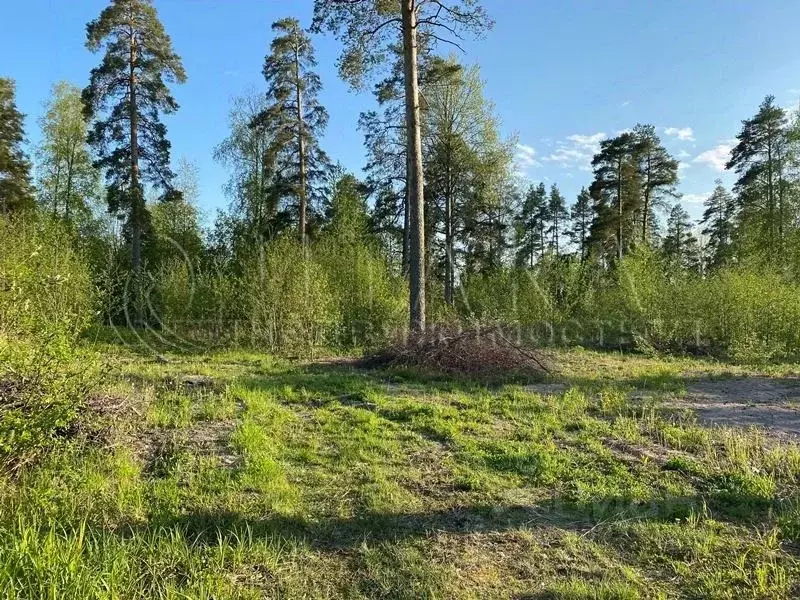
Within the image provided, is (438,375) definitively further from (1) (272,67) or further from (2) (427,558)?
(1) (272,67)

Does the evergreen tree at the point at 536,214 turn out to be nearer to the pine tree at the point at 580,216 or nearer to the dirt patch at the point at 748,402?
the pine tree at the point at 580,216

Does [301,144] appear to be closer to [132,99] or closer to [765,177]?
[132,99]

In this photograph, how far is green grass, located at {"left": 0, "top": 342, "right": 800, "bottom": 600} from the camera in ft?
8.63

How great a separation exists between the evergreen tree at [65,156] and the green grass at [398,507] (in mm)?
27591

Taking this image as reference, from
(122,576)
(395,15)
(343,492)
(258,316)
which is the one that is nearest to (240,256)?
(258,316)

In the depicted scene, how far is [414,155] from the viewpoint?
10391mm

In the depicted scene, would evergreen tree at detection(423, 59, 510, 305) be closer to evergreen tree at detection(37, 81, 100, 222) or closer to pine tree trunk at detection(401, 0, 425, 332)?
pine tree trunk at detection(401, 0, 425, 332)

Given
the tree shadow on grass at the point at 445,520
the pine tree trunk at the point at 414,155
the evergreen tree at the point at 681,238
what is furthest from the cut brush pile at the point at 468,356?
the evergreen tree at the point at 681,238

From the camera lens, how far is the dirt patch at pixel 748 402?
237 inches

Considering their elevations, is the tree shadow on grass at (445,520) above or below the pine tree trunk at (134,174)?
below

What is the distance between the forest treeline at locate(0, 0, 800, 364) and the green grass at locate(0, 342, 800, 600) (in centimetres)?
328

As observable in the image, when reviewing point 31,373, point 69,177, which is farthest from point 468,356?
point 69,177

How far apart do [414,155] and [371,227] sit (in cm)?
1089

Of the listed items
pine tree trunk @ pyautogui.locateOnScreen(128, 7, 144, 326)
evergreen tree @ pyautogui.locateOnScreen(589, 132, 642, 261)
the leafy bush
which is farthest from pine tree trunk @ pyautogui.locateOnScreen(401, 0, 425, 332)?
evergreen tree @ pyautogui.locateOnScreen(589, 132, 642, 261)
